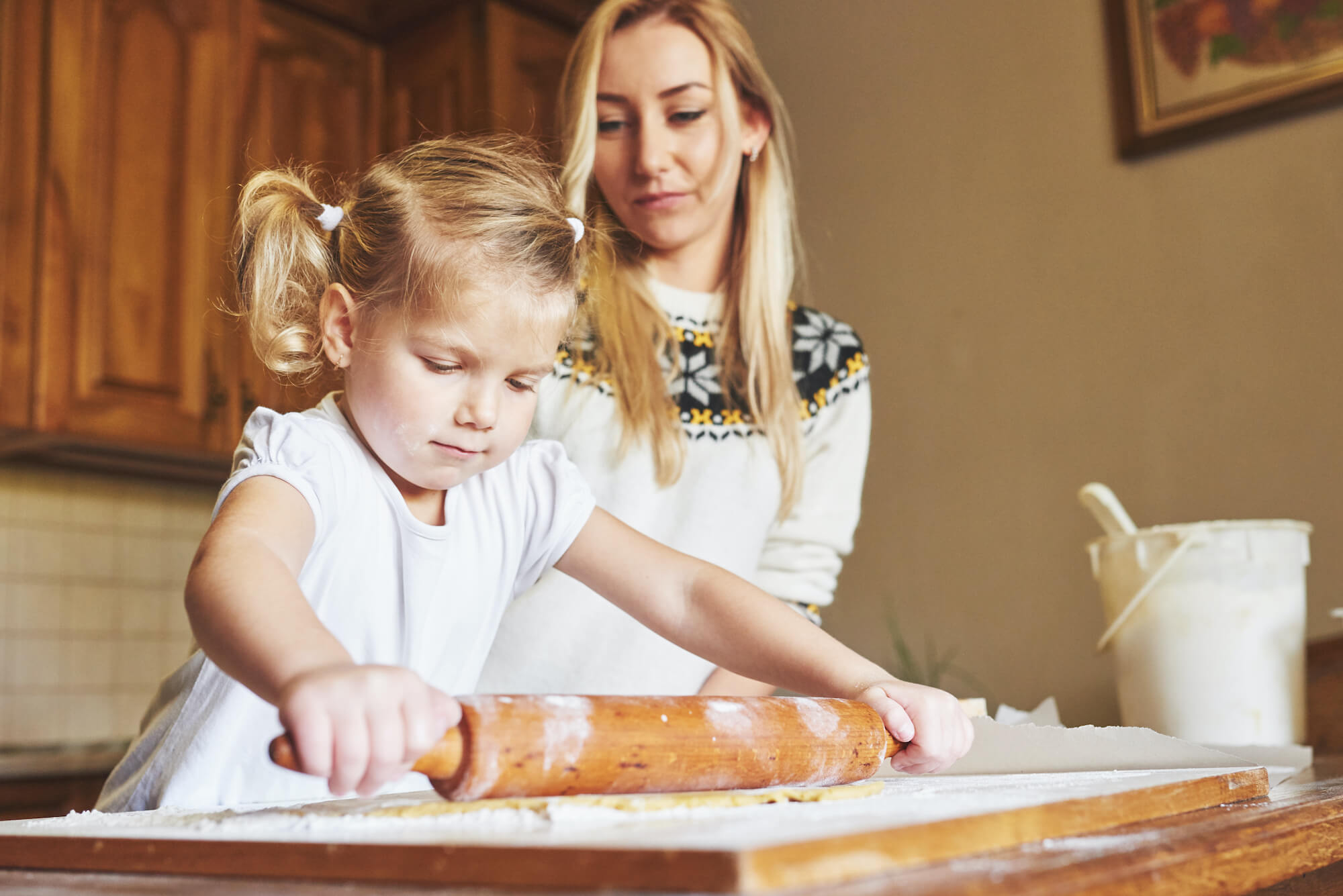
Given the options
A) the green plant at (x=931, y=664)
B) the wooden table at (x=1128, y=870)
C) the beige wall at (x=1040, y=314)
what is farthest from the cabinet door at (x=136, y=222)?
the wooden table at (x=1128, y=870)

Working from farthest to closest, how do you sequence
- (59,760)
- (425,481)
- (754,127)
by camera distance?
(59,760) < (754,127) < (425,481)

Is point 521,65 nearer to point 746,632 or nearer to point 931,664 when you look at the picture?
point 931,664

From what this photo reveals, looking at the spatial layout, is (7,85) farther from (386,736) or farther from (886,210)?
(386,736)

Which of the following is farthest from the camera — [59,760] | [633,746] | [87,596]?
[87,596]

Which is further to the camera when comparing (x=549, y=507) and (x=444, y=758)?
(x=549, y=507)

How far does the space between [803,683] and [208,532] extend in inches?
15.8

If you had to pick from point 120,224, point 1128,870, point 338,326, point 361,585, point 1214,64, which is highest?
point 1214,64

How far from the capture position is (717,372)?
1239 millimetres

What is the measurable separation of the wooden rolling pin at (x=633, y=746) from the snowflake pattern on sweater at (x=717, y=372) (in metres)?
0.63

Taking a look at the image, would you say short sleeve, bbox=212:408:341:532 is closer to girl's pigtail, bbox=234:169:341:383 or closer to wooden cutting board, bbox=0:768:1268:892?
girl's pigtail, bbox=234:169:341:383

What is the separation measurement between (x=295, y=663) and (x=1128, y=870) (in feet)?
1.05

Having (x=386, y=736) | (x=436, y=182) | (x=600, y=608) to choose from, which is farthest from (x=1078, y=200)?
(x=386, y=736)

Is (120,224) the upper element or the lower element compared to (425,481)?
upper

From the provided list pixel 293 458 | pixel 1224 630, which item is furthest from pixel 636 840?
pixel 1224 630
